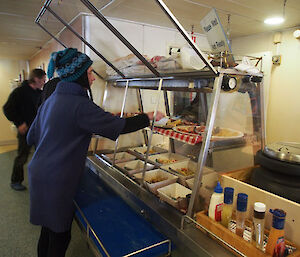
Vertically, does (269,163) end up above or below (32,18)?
below

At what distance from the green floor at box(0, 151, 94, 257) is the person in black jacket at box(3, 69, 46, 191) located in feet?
0.93

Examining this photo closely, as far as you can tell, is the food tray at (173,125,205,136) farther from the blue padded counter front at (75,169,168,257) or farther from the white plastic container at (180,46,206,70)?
the blue padded counter front at (75,169,168,257)

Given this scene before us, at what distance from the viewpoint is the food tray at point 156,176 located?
67.9 inches

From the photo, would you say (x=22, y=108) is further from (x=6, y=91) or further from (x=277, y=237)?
(x=6, y=91)

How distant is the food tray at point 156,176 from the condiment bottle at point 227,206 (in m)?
0.60

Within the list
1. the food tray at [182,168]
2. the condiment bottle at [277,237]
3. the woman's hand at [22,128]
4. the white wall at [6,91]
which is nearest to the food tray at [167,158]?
the food tray at [182,168]

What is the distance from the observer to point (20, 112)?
3.04 m

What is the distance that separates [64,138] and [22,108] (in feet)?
6.97

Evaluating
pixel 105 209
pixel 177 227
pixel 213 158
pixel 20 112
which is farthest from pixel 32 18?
pixel 177 227

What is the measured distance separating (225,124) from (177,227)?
2.94 feet

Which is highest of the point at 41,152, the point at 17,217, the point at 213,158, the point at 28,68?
the point at 28,68

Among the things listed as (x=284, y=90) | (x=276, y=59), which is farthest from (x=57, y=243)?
(x=276, y=59)

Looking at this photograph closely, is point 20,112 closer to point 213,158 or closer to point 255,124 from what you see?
point 213,158

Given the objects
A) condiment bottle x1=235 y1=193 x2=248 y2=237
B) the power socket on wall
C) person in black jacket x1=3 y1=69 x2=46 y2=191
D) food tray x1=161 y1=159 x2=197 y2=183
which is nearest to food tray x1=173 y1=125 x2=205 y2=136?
food tray x1=161 y1=159 x2=197 y2=183
